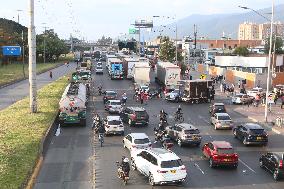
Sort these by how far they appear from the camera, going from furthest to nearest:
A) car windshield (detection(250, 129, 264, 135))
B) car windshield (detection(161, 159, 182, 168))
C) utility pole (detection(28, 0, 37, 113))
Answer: utility pole (detection(28, 0, 37, 113)) → car windshield (detection(250, 129, 264, 135)) → car windshield (detection(161, 159, 182, 168))

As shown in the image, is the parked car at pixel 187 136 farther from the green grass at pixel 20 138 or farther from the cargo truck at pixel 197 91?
the cargo truck at pixel 197 91

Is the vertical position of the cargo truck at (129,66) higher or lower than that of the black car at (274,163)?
higher

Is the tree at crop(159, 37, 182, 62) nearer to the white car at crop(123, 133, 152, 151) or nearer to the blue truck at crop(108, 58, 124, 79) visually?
the blue truck at crop(108, 58, 124, 79)

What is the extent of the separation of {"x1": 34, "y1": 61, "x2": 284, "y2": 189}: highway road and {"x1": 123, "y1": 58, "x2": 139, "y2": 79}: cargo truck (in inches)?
1486

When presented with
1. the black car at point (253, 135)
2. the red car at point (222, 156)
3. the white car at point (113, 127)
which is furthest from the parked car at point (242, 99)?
the red car at point (222, 156)

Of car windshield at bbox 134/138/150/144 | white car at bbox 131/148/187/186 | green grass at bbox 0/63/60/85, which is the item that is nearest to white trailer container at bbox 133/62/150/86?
green grass at bbox 0/63/60/85

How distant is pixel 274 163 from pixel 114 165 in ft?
28.5

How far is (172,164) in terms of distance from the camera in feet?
71.3

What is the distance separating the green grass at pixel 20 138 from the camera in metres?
22.2

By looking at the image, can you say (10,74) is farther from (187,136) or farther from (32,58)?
(187,136)

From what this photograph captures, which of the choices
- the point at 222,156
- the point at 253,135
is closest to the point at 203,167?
the point at 222,156

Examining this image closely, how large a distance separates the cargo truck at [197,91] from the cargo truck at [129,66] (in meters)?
23.0

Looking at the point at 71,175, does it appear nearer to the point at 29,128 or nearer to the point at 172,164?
the point at 172,164

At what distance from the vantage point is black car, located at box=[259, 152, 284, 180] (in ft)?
75.2
